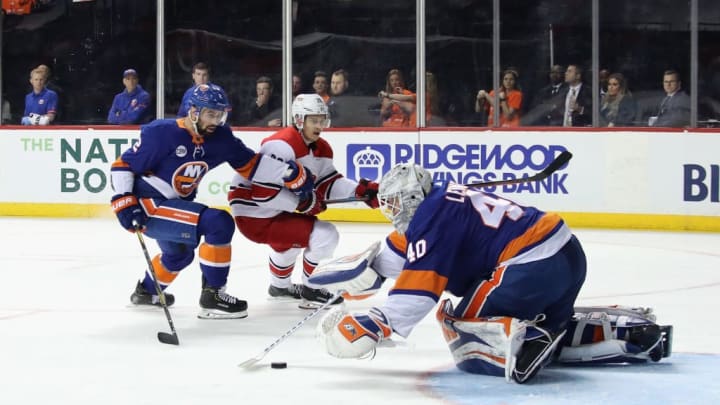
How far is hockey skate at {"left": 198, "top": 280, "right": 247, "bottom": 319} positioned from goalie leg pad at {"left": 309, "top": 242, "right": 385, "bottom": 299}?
1076 millimetres

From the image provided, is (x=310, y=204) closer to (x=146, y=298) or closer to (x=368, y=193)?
(x=368, y=193)

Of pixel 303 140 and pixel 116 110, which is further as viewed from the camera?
pixel 116 110

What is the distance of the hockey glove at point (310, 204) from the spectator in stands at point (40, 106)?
5.07 m

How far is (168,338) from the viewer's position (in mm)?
4000

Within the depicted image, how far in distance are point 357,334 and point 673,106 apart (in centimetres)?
562

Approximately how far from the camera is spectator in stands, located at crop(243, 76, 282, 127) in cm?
923

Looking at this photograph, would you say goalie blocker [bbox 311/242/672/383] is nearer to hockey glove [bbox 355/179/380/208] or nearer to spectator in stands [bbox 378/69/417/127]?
hockey glove [bbox 355/179/380/208]

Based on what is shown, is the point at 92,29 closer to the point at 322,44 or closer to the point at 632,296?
the point at 322,44

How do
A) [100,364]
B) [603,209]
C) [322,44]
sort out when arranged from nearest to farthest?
[100,364] → [603,209] → [322,44]

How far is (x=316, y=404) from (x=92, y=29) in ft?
24.0

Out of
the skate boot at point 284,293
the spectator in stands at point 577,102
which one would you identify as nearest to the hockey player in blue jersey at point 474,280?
the skate boot at point 284,293

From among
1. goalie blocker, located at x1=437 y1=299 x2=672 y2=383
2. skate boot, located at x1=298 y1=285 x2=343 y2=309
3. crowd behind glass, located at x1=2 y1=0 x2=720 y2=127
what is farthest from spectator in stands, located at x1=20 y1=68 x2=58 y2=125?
goalie blocker, located at x1=437 y1=299 x2=672 y2=383

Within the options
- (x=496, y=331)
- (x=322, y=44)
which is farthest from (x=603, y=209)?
(x=496, y=331)

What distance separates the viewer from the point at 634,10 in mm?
8477
